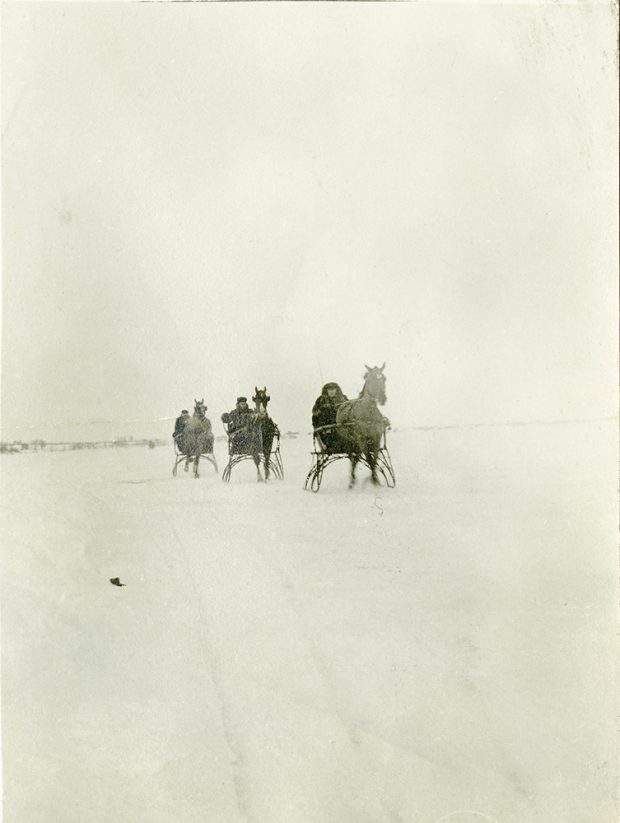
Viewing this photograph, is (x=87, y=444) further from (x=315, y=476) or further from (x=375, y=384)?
(x=375, y=384)

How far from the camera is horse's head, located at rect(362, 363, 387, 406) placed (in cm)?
546

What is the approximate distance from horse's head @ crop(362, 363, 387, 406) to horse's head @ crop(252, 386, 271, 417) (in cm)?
95

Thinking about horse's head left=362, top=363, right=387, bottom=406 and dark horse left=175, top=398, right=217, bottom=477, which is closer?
horse's head left=362, top=363, right=387, bottom=406

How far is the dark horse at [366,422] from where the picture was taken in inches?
222

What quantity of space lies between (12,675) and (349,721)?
2532 millimetres

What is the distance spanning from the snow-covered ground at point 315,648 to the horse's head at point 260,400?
1028 millimetres

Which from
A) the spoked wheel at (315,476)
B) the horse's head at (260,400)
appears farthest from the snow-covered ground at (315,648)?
the spoked wheel at (315,476)

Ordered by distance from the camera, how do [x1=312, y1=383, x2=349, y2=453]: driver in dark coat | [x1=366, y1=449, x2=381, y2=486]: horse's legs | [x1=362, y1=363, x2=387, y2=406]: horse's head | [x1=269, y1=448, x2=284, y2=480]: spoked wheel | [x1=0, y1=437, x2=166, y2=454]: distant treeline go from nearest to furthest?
[x1=0, y1=437, x2=166, y2=454]: distant treeline, [x1=362, y1=363, x2=387, y2=406]: horse's head, [x1=312, y1=383, x2=349, y2=453]: driver in dark coat, [x1=366, y1=449, x2=381, y2=486]: horse's legs, [x1=269, y1=448, x2=284, y2=480]: spoked wheel

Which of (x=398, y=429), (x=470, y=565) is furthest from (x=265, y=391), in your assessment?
(x=470, y=565)

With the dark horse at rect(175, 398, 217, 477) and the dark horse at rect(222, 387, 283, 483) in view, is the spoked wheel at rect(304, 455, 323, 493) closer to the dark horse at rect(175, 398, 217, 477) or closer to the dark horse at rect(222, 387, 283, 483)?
the dark horse at rect(222, 387, 283, 483)

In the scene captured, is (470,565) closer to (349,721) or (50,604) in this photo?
(349,721)

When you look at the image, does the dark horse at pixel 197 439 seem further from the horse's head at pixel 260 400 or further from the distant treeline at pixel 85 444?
the horse's head at pixel 260 400

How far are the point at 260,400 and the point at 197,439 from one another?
1012 mm

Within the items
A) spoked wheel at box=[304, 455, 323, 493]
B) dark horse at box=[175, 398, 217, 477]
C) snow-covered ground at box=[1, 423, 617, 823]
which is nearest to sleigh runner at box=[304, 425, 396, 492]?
spoked wheel at box=[304, 455, 323, 493]
